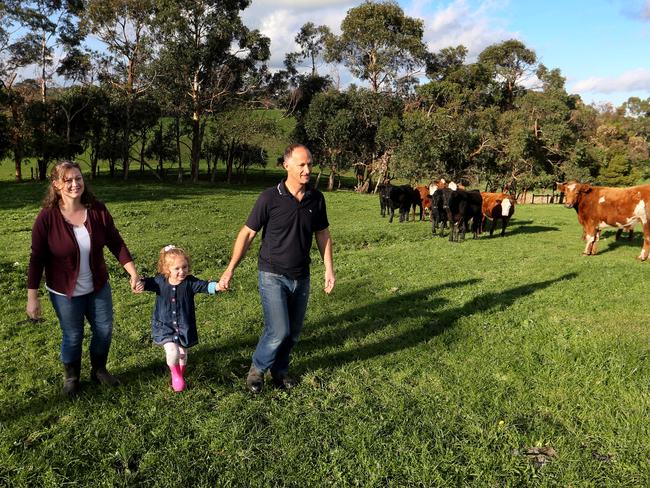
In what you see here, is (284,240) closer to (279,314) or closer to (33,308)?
(279,314)

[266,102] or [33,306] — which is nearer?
[33,306]

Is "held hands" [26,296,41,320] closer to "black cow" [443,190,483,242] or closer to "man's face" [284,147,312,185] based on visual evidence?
"man's face" [284,147,312,185]

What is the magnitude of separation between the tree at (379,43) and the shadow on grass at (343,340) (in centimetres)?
3388

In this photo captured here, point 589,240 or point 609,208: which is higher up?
point 609,208

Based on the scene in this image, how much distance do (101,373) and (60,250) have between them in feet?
4.58

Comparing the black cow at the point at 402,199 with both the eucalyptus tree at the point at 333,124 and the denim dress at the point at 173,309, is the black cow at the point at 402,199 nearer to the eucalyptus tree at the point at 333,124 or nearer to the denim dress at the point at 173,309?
the denim dress at the point at 173,309

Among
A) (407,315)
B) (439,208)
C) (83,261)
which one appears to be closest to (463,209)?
(439,208)

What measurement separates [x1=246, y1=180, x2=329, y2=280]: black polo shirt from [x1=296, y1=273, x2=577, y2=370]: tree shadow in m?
1.51

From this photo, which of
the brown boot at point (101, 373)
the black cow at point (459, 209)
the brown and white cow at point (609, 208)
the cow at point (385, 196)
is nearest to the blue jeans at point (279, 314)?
the brown boot at point (101, 373)

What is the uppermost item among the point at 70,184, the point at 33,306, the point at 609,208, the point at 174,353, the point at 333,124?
the point at 333,124

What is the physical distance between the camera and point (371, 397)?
451 cm

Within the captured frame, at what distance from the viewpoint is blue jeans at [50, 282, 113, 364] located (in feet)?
13.6

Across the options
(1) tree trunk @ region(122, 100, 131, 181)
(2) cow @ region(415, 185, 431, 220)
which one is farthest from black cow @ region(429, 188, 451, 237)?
(1) tree trunk @ region(122, 100, 131, 181)

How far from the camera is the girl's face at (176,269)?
14.1 feet
